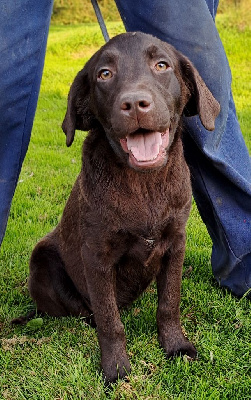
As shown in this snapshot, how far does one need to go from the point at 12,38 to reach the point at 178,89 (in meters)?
0.84

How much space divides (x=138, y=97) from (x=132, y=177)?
0.53 meters

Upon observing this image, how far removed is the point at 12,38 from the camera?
8.69ft

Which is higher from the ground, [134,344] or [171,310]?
[171,310]

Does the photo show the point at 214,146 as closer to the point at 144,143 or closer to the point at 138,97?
Answer: the point at 144,143

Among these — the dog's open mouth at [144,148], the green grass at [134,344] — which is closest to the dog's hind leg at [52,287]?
the green grass at [134,344]

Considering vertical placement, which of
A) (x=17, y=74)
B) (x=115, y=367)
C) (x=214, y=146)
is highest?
(x=17, y=74)

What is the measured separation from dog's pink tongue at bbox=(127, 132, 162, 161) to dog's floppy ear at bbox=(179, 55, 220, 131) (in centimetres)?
35

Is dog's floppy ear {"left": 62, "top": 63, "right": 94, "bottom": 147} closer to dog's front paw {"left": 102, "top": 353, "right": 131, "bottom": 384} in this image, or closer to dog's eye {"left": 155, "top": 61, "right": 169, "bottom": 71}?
dog's eye {"left": 155, "top": 61, "right": 169, "bottom": 71}

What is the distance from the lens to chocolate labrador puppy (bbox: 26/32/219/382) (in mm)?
2412

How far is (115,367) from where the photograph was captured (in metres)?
2.73

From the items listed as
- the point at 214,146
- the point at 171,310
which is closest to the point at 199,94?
the point at 214,146

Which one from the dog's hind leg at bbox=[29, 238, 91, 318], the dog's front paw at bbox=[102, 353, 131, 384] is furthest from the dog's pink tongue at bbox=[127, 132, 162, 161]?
the dog's hind leg at bbox=[29, 238, 91, 318]

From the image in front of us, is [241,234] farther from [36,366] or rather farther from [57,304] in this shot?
[36,366]

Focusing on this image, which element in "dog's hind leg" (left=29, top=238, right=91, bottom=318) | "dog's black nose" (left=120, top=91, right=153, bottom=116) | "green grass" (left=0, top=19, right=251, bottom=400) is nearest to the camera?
"dog's black nose" (left=120, top=91, right=153, bottom=116)
